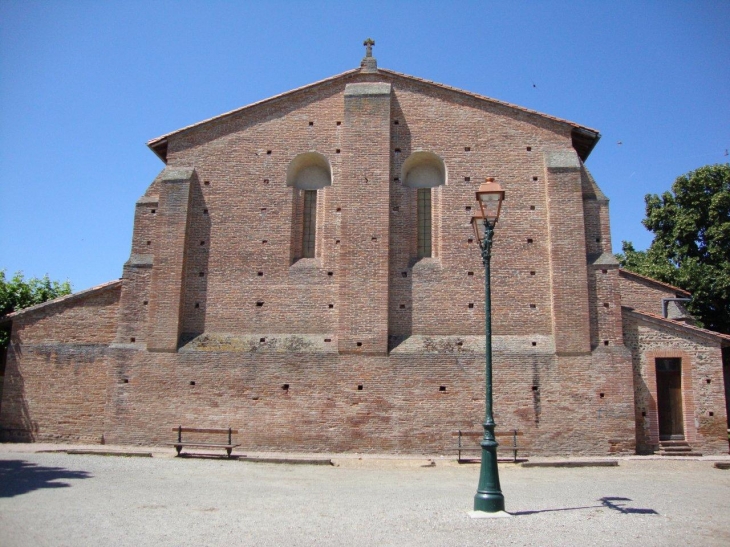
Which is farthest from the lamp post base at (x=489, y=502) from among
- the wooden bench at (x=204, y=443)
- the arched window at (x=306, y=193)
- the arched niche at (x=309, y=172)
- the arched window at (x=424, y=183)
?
the arched niche at (x=309, y=172)

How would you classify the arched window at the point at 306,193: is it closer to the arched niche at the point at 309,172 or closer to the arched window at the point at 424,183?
the arched niche at the point at 309,172

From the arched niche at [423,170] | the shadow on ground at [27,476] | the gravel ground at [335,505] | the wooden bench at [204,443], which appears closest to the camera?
the gravel ground at [335,505]

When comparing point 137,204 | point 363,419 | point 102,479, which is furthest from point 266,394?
point 137,204

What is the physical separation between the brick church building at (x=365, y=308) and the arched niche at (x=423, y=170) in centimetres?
6

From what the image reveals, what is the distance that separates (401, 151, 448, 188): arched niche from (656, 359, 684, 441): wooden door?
7.88 m

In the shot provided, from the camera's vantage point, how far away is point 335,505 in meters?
9.30

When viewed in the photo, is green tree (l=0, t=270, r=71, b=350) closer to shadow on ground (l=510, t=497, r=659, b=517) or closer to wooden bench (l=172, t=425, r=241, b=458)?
wooden bench (l=172, t=425, r=241, b=458)

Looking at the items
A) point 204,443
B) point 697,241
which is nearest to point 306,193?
point 204,443

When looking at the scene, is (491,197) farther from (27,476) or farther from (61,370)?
(61,370)

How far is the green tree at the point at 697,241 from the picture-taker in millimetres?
26188

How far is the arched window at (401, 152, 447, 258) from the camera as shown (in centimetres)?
1747

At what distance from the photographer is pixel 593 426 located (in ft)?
50.9

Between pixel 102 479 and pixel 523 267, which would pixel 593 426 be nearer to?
pixel 523 267

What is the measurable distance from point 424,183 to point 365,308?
4.27 metres
